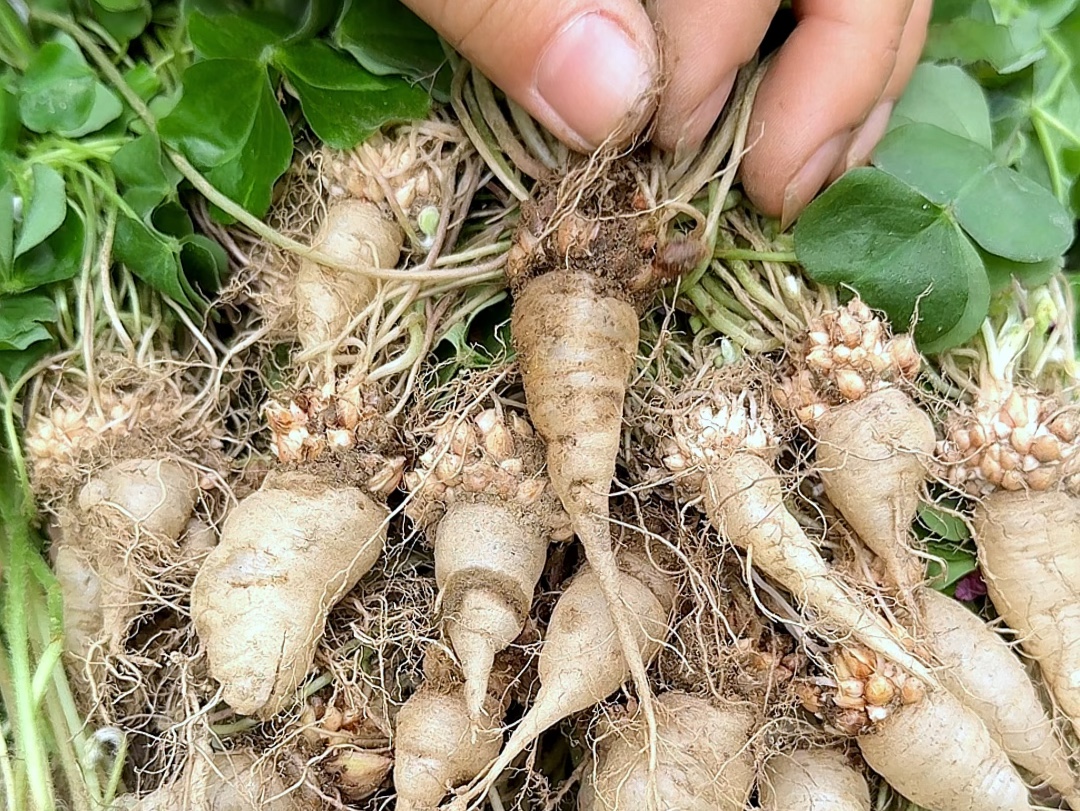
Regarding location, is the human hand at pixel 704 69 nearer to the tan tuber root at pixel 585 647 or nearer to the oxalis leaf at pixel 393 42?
the oxalis leaf at pixel 393 42

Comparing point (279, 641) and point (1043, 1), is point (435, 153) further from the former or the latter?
point (1043, 1)

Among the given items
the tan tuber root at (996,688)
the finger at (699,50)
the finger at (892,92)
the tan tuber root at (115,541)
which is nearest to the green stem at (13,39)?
the tan tuber root at (115,541)

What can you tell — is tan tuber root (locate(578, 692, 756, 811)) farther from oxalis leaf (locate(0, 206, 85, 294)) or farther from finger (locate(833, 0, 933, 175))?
oxalis leaf (locate(0, 206, 85, 294))

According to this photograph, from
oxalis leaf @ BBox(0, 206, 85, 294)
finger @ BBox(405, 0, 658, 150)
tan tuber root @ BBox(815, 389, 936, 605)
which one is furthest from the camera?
oxalis leaf @ BBox(0, 206, 85, 294)

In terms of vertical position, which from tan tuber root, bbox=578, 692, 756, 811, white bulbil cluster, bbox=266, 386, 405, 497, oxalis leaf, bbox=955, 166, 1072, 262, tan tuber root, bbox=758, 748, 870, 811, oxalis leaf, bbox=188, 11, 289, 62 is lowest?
tan tuber root, bbox=758, 748, 870, 811

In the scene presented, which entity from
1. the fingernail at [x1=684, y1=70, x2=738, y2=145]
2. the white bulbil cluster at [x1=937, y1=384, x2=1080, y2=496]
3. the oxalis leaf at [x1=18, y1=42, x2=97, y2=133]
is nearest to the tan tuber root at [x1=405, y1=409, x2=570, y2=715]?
the fingernail at [x1=684, y1=70, x2=738, y2=145]

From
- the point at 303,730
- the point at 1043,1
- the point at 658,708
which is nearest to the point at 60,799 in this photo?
the point at 303,730

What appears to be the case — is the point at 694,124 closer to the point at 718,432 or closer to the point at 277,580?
the point at 718,432
